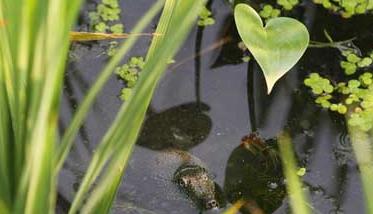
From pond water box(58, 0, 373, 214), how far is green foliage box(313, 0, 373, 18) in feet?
0.07

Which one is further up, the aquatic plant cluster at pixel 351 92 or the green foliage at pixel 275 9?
the green foliage at pixel 275 9

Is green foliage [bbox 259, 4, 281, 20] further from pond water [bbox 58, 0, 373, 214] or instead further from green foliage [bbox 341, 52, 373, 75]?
green foliage [bbox 341, 52, 373, 75]

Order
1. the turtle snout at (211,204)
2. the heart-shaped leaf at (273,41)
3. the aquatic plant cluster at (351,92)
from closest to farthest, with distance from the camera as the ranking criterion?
the heart-shaped leaf at (273,41) → the turtle snout at (211,204) → the aquatic plant cluster at (351,92)

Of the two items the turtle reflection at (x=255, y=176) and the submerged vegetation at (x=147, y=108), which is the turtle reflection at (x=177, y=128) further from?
the turtle reflection at (x=255, y=176)

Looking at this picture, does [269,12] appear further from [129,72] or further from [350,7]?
[129,72]

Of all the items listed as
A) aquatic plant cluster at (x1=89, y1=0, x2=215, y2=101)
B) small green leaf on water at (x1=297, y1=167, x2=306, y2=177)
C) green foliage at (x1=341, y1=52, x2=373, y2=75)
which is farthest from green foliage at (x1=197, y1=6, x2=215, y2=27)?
small green leaf on water at (x1=297, y1=167, x2=306, y2=177)

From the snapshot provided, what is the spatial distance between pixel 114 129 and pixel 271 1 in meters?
1.09

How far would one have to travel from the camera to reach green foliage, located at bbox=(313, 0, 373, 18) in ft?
6.29

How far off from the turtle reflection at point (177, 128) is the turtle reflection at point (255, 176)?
0.36 ft

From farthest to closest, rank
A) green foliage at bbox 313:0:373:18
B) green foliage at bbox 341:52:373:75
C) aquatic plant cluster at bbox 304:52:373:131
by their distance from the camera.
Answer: green foliage at bbox 313:0:373:18, green foliage at bbox 341:52:373:75, aquatic plant cluster at bbox 304:52:373:131

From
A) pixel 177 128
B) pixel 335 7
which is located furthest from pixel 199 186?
pixel 335 7

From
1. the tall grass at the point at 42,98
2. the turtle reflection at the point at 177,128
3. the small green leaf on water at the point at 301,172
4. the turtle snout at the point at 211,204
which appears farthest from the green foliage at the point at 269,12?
the tall grass at the point at 42,98

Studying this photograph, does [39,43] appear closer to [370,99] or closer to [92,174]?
[92,174]

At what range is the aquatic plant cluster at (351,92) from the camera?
5.57 feet
